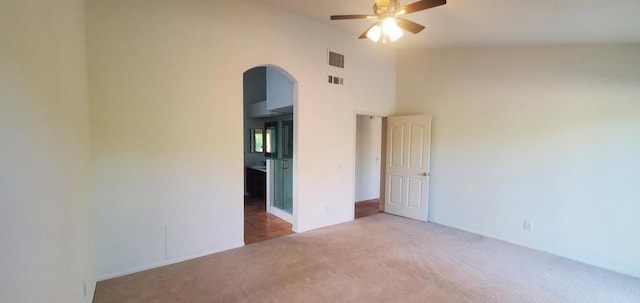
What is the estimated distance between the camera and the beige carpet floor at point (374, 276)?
271 cm

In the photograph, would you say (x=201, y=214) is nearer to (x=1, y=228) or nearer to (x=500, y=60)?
(x=1, y=228)

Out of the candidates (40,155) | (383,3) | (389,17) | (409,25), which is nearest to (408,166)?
(409,25)

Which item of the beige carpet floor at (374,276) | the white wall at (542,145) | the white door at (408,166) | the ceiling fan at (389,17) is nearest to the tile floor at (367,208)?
the white door at (408,166)

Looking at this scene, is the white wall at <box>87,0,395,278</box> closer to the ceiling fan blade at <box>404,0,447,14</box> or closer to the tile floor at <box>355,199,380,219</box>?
the tile floor at <box>355,199,380,219</box>

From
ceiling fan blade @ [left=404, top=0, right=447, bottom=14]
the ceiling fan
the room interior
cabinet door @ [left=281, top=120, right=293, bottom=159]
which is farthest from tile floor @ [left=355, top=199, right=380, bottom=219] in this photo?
ceiling fan blade @ [left=404, top=0, right=447, bottom=14]

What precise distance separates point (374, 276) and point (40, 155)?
9.65 feet

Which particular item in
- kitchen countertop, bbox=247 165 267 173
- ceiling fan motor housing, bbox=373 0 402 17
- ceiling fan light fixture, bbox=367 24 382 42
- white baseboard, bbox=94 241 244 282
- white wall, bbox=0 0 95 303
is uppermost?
ceiling fan motor housing, bbox=373 0 402 17

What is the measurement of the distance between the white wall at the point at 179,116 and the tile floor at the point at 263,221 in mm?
377

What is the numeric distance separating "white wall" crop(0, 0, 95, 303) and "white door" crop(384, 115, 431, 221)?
185 inches

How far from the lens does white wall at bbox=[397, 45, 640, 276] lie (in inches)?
131

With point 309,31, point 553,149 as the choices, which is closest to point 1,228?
point 309,31

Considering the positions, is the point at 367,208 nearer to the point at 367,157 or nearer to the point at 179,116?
the point at 367,157

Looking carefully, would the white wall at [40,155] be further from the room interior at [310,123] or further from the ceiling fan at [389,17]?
the ceiling fan at [389,17]

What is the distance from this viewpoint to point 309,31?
4328 millimetres
